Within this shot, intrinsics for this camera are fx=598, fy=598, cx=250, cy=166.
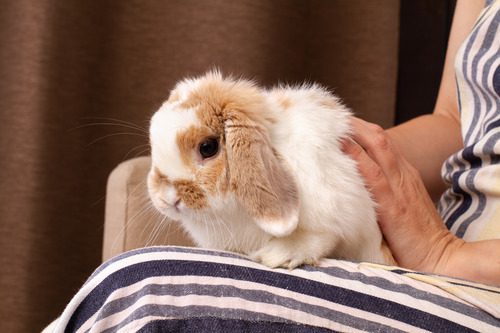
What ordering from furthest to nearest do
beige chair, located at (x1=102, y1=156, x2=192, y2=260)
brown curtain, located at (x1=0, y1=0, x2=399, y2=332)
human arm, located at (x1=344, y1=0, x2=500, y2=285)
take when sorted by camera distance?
brown curtain, located at (x1=0, y1=0, x2=399, y2=332) → beige chair, located at (x1=102, y1=156, x2=192, y2=260) → human arm, located at (x1=344, y1=0, x2=500, y2=285)

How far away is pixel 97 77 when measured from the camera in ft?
5.12

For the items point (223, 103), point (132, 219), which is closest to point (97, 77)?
point (132, 219)

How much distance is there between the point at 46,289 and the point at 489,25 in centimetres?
119

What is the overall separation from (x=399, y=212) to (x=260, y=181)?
0.24 metres

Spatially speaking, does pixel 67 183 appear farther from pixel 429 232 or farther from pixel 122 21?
pixel 429 232

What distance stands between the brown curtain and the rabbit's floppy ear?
2.57 ft

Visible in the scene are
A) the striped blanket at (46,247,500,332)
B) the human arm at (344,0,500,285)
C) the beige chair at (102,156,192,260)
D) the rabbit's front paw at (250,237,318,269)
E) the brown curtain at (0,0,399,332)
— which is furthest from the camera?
the brown curtain at (0,0,399,332)

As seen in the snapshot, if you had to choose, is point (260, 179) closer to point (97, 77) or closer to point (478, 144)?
point (478, 144)

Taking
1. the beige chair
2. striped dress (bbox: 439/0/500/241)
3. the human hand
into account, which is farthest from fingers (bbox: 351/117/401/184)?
the beige chair

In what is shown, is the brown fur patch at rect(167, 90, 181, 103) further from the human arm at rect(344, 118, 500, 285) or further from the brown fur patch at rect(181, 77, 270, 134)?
the human arm at rect(344, 118, 500, 285)

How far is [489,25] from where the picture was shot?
3.12 feet

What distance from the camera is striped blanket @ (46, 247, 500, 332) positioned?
55 centimetres

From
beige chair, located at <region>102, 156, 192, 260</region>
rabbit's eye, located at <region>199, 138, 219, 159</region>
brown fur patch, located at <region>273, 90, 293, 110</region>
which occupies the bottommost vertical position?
beige chair, located at <region>102, 156, 192, 260</region>

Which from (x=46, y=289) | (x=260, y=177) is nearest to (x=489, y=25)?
(x=260, y=177)
